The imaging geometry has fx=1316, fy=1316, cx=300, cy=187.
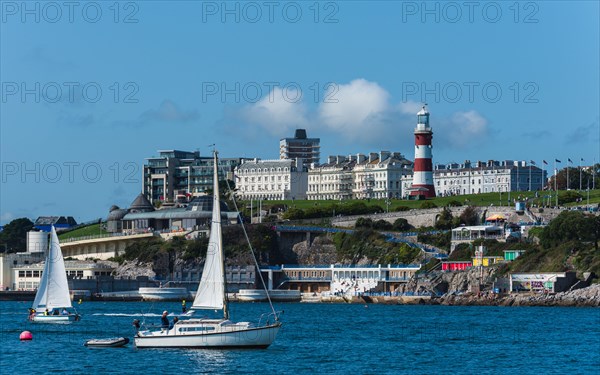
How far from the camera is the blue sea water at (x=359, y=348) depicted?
57.7m

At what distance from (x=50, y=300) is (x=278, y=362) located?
1256 inches

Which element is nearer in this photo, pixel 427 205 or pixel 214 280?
pixel 214 280

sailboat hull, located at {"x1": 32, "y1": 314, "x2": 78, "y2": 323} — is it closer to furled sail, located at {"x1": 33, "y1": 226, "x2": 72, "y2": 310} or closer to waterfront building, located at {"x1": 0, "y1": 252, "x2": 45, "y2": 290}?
furled sail, located at {"x1": 33, "y1": 226, "x2": 72, "y2": 310}

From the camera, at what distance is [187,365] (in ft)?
187

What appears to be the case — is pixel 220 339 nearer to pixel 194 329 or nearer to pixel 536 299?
pixel 194 329

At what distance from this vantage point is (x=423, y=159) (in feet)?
572

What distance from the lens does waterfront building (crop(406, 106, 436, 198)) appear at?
570ft

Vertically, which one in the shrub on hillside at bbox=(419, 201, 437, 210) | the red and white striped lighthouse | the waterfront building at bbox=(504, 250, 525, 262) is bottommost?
the waterfront building at bbox=(504, 250, 525, 262)

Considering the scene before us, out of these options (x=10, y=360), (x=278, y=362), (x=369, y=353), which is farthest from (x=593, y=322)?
(x=10, y=360)

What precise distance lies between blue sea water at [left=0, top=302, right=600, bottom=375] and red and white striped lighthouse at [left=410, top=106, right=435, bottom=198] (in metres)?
74.8

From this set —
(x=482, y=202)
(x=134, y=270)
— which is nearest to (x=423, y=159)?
(x=482, y=202)

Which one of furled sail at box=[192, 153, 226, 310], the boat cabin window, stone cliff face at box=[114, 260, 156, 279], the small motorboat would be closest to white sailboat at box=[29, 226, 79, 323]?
the small motorboat

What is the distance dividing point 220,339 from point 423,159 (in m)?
116

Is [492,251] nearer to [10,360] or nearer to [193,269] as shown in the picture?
[193,269]
